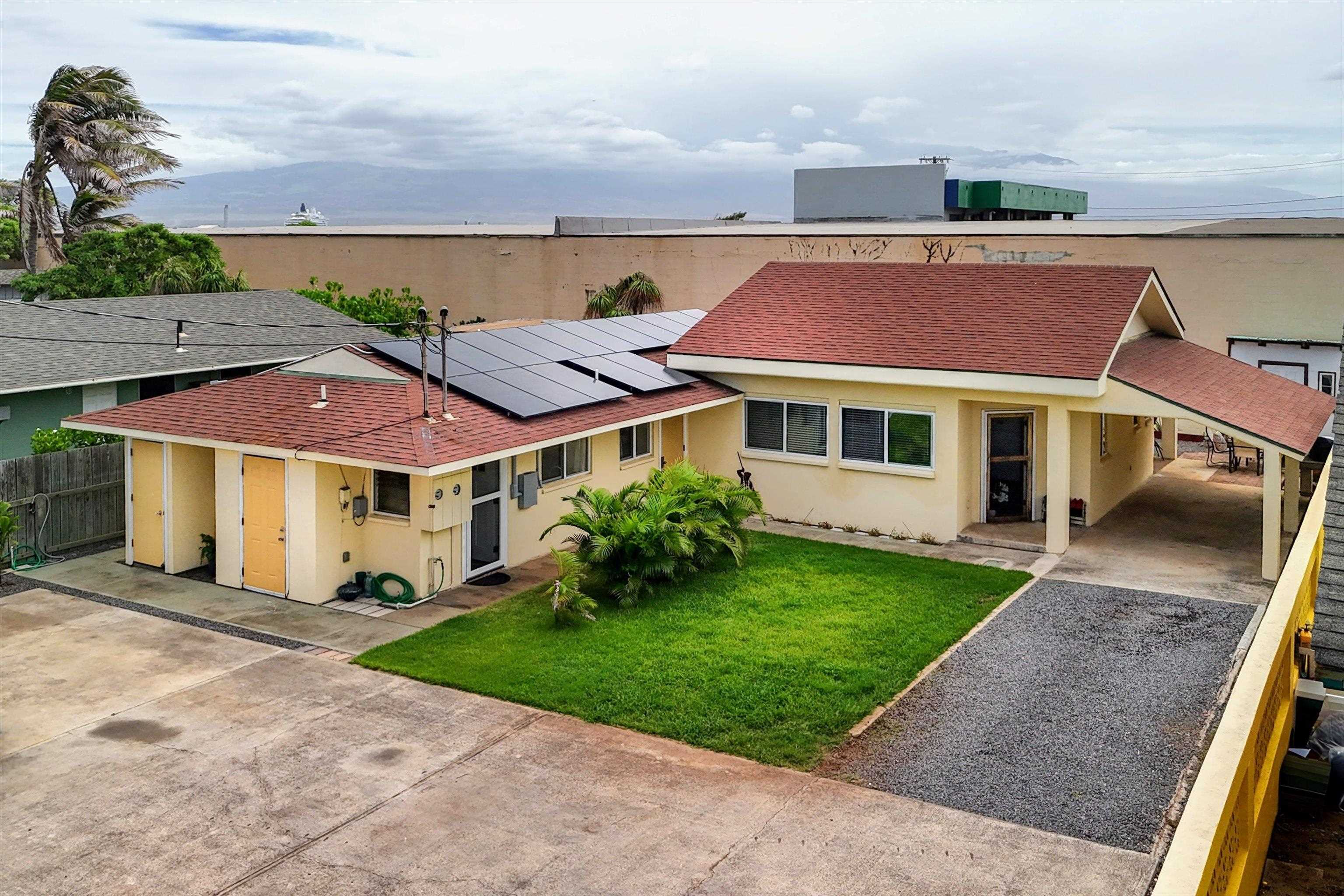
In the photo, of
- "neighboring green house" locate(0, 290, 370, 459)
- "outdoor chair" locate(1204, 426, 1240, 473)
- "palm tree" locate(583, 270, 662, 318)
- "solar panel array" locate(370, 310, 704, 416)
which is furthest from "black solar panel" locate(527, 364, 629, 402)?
"palm tree" locate(583, 270, 662, 318)

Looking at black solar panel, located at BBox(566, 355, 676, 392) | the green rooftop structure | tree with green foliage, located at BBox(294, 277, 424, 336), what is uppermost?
the green rooftop structure

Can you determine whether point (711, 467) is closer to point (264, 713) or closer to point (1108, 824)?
point (264, 713)

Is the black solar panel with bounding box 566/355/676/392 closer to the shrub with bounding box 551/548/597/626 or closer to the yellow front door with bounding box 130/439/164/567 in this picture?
the shrub with bounding box 551/548/597/626

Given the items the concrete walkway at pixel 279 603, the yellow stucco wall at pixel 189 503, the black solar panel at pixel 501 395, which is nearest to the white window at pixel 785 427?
the black solar panel at pixel 501 395

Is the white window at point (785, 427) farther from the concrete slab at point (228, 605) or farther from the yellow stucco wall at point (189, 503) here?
the yellow stucco wall at point (189, 503)

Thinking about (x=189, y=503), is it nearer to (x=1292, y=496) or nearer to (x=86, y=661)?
(x=86, y=661)

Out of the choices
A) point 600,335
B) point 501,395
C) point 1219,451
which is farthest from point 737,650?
point 1219,451
